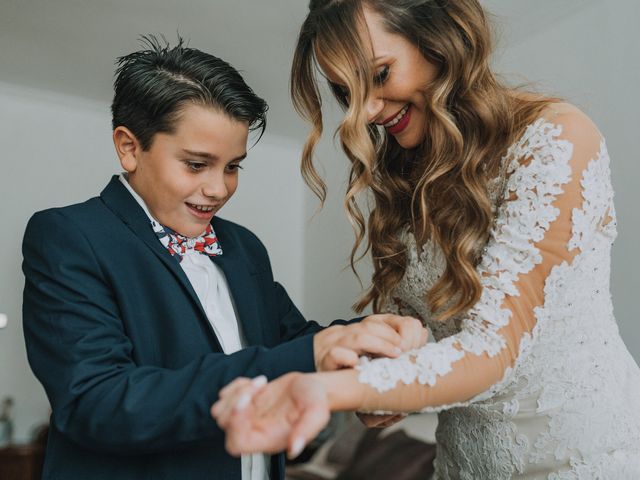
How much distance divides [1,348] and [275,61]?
2.60 metres

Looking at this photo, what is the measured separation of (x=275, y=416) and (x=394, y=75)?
76cm

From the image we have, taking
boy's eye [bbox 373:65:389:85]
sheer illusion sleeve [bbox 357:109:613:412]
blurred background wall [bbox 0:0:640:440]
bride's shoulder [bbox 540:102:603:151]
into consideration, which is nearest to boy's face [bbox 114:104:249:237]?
boy's eye [bbox 373:65:389:85]

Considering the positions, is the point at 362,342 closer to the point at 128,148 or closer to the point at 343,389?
the point at 343,389

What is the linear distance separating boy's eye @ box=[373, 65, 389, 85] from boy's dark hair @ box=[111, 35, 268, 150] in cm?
27

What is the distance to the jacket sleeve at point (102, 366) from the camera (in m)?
1.03

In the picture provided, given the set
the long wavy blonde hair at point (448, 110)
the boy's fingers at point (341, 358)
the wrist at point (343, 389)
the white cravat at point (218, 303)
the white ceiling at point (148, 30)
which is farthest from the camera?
the white ceiling at point (148, 30)

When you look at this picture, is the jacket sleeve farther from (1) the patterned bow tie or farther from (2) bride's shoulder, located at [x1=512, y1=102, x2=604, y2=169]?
(2) bride's shoulder, located at [x1=512, y1=102, x2=604, y2=169]

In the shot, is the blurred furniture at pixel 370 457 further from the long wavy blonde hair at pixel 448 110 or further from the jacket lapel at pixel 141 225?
the jacket lapel at pixel 141 225

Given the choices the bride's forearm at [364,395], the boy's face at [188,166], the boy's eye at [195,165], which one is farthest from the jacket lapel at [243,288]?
the bride's forearm at [364,395]

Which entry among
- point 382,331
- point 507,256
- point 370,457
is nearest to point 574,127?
point 507,256

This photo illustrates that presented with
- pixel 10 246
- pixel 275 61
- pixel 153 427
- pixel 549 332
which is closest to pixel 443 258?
pixel 549 332

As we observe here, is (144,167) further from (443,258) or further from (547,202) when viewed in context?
(547,202)

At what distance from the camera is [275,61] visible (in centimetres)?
380

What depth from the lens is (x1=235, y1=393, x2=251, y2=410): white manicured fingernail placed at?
827 millimetres
